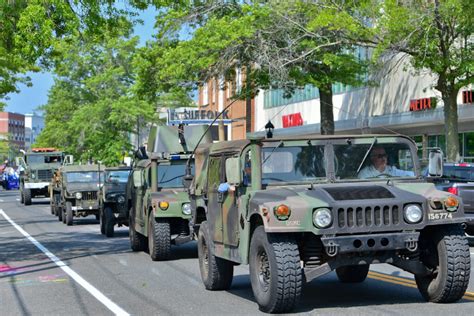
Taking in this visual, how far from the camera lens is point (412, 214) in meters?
9.35

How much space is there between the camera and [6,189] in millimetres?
87812

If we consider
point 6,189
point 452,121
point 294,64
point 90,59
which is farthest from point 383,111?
point 6,189

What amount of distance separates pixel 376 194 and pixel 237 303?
7.52 ft

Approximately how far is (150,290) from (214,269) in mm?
1109

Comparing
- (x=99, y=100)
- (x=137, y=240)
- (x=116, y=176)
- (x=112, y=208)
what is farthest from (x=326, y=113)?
(x=99, y=100)

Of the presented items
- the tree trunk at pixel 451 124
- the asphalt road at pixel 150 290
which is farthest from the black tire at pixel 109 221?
the tree trunk at pixel 451 124

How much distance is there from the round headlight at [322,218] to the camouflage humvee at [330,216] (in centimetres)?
1

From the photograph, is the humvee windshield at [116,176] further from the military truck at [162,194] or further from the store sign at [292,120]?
the store sign at [292,120]

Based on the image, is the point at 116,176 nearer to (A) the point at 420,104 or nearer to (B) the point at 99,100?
(A) the point at 420,104

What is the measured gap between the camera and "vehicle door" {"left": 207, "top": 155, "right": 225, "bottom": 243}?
11.3 metres

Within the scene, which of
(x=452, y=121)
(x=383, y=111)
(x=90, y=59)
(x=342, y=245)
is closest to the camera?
(x=342, y=245)

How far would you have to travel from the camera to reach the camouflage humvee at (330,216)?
915 cm

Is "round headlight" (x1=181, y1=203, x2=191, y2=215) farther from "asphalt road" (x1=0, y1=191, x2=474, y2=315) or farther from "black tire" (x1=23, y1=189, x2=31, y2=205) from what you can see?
"black tire" (x1=23, y1=189, x2=31, y2=205)

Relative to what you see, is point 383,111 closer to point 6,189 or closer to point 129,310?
point 129,310
